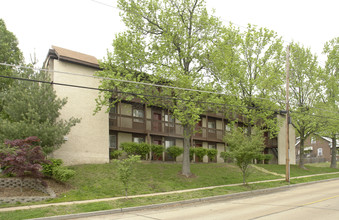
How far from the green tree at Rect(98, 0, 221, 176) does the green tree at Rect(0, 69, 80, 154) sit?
3389 millimetres

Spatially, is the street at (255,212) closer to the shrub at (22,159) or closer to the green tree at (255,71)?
the shrub at (22,159)

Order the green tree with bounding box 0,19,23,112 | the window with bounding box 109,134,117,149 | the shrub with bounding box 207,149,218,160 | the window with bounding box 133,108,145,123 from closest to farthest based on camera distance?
the green tree with bounding box 0,19,23,112 < the window with bounding box 109,134,117,149 < the window with bounding box 133,108,145,123 < the shrub with bounding box 207,149,218,160

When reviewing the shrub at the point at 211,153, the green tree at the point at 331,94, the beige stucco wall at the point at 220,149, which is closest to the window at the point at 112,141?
the shrub at the point at 211,153

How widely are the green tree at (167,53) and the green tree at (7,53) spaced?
375 inches

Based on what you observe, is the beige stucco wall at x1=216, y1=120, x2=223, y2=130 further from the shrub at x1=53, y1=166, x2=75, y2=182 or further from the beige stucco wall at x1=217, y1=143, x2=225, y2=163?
the shrub at x1=53, y1=166, x2=75, y2=182

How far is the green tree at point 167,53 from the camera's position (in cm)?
2103

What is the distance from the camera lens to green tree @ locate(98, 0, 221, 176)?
21.0 m

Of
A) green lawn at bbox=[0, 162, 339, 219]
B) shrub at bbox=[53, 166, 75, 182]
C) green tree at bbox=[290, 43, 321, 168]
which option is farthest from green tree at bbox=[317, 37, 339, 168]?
shrub at bbox=[53, 166, 75, 182]

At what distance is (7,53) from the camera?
85.9 feet

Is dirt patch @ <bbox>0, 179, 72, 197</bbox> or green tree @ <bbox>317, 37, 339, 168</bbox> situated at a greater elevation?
green tree @ <bbox>317, 37, 339, 168</bbox>

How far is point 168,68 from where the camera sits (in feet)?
71.7

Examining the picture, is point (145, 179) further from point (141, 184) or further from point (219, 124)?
point (219, 124)

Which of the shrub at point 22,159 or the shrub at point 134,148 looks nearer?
the shrub at point 22,159

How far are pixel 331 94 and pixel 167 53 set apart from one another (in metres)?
23.1
